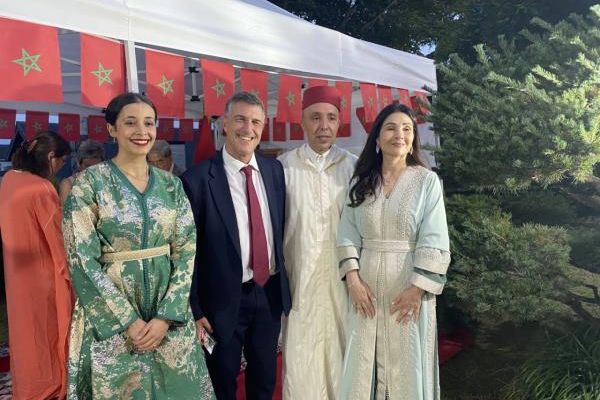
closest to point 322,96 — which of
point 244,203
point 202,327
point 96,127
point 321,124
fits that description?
point 321,124

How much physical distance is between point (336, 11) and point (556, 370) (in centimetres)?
946

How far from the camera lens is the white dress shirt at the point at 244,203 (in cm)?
212

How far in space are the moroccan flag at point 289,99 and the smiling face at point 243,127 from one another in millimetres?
1638

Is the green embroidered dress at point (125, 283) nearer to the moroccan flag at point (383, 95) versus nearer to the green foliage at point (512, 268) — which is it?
the green foliage at point (512, 268)

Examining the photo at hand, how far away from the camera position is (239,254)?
81.3 inches

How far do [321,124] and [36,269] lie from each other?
1.74 metres

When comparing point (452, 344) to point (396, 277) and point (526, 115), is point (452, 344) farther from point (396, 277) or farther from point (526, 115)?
point (526, 115)

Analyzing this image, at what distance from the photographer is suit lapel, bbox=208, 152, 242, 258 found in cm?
206

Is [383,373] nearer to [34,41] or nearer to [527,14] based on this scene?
[34,41]

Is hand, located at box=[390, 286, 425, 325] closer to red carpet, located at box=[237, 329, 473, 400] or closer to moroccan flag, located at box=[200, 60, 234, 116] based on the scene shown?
red carpet, located at box=[237, 329, 473, 400]

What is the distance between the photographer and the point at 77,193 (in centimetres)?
167

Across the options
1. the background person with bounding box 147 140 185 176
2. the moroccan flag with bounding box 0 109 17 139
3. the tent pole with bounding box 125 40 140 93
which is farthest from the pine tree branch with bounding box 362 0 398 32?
the tent pole with bounding box 125 40 140 93

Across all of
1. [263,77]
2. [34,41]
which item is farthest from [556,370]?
[34,41]

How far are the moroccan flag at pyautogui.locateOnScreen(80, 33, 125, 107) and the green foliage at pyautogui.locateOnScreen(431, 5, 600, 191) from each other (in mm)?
1716
